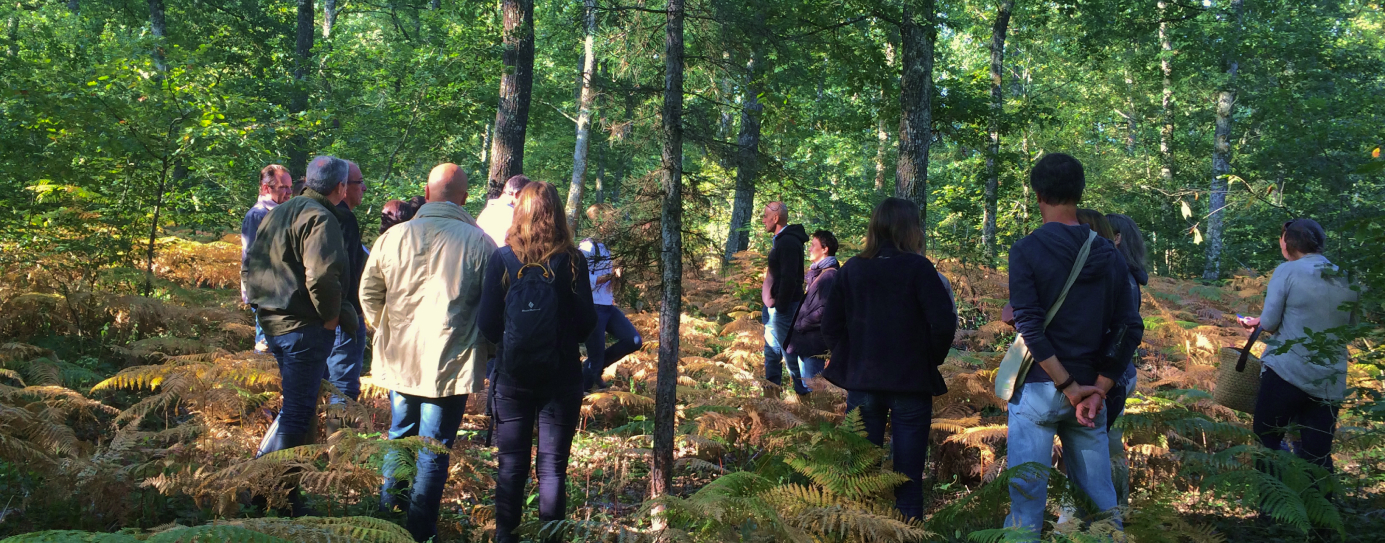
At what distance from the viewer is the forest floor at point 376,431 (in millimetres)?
3812

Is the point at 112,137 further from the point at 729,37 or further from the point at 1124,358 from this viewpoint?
the point at 1124,358

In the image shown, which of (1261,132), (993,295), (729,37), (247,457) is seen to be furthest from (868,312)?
(1261,132)

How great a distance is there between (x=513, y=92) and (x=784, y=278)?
5014mm

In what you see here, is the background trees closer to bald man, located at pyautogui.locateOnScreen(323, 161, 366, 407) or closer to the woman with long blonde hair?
the woman with long blonde hair

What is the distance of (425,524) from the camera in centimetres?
396

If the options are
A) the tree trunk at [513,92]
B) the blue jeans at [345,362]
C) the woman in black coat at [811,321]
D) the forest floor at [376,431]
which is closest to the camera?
the forest floor at [376,431]

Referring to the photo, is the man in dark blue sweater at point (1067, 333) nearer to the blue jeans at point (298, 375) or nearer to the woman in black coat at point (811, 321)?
the woman in black coat at point (811, 321)

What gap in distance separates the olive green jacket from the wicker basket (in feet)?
17.9

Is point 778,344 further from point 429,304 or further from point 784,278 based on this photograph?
point 429,304

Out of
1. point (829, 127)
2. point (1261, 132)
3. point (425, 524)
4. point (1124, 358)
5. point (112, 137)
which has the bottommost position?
point (425, 524)

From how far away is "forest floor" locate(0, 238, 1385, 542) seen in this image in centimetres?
381

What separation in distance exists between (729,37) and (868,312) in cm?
201

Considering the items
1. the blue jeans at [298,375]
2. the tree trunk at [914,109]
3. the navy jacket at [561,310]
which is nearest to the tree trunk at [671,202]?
the navy jacket at [561,310]

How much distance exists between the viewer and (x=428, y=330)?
4008mm
